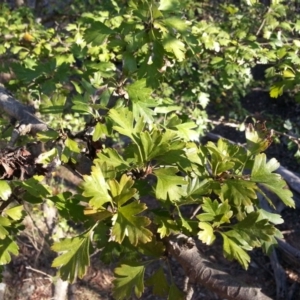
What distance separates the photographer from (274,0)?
2867 mm

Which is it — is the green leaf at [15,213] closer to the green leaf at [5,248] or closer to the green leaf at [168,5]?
the green leaf at [5,248]

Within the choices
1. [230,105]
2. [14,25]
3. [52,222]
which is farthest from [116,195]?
[230,105]

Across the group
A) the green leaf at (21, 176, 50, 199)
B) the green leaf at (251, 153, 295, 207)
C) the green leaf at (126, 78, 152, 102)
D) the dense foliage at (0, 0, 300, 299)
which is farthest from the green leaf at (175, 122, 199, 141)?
the green leaf at (21, 176, 50, 199)

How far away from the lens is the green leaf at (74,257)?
3.75ft

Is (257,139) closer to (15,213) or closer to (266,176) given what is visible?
(266,176)

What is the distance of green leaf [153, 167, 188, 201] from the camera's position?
115cm

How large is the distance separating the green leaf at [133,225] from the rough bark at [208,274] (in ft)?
0.54

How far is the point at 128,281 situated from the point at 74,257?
8.0 inches

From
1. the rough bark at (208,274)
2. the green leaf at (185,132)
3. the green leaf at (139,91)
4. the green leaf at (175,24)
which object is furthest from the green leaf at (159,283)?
the green leaf at (175,24)

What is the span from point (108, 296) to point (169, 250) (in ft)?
10.9

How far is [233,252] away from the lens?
120cm

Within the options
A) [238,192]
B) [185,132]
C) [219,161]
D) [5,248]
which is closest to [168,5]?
[185,132]

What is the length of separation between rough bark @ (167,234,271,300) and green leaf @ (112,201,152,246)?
0.54 feet

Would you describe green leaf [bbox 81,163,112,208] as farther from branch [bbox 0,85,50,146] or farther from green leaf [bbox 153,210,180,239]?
branch [bbox 0,85,50,146]
